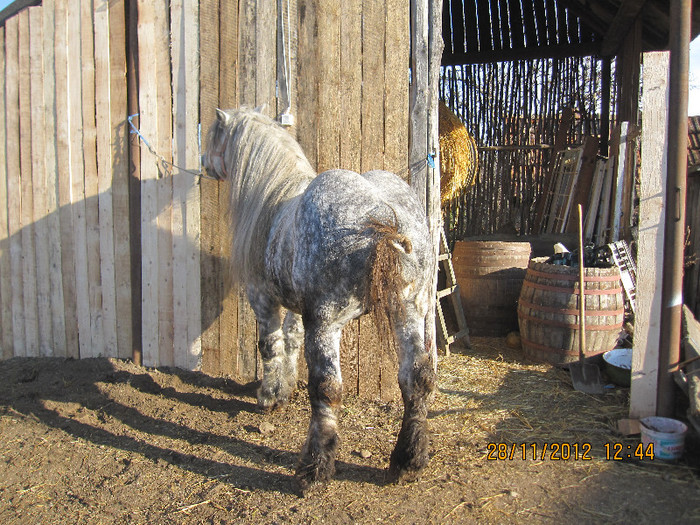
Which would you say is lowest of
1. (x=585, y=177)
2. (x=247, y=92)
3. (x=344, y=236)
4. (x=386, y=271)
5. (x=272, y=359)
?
(x=272, y=359)

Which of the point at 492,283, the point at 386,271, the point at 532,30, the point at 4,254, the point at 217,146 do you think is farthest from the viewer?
the point at 532,30

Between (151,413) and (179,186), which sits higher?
(179,186)

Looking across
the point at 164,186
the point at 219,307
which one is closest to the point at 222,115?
the point at 164,186

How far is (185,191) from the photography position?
13.9 ft

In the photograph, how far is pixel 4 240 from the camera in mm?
4773

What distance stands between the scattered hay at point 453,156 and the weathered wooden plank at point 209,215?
3917 mm

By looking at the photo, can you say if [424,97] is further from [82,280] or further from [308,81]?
[82,280]

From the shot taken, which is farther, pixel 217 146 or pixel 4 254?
pixel 4 254

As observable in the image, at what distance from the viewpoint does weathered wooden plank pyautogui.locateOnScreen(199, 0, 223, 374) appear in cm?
411

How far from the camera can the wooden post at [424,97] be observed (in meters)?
3.85

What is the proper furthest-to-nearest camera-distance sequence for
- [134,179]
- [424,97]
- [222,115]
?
1. [134,179]
2. [424,97]
3. [222,115]

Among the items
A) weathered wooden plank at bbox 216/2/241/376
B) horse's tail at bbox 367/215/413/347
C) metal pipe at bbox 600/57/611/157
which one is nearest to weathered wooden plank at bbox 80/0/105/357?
weathered wooden plank at bbox 216/2/241/376

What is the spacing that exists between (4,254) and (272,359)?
10.6ft

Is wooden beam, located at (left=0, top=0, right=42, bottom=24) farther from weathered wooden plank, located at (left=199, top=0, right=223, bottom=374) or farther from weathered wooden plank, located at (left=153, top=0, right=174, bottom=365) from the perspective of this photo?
weathered wooden plank, located at (left=199, top=0, right=223, bottom=374)
